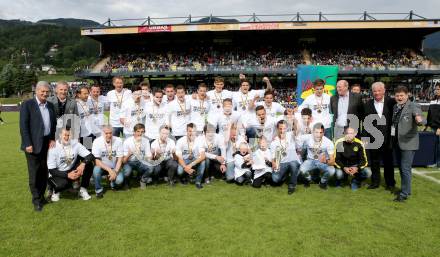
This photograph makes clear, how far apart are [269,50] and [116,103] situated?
32191 millimetres

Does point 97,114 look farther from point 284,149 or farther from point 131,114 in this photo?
point 284,149

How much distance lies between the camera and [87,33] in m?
34.4

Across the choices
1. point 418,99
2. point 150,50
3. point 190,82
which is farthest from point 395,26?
point 150,50

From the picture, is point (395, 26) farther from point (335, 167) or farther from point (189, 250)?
point (189, 250)

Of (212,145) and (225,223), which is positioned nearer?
(225,223)

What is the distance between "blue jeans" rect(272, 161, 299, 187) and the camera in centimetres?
609

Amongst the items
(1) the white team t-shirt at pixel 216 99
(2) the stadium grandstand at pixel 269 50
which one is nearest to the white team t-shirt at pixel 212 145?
(1) the white team t-shirt at pixel 216 99

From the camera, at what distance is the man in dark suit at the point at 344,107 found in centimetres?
638

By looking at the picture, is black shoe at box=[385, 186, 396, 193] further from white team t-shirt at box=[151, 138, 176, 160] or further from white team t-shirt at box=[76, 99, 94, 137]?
white team t-shirt at box=[76, 99, 94, 137]

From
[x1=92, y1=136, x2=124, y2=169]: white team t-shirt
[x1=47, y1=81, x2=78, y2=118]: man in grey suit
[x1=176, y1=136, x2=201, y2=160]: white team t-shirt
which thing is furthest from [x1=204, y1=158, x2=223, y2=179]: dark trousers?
[x1=47, y1=81, x2=78, y2=118]: man in grey suit

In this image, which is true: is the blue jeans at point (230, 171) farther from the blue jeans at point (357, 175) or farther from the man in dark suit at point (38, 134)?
the man in dark suit at point (38, 134)

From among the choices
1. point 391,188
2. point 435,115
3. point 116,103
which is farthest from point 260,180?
point 435,115

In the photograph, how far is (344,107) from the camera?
6.54m

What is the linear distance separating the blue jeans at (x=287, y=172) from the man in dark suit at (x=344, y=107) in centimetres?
132
